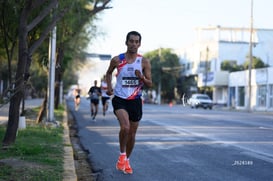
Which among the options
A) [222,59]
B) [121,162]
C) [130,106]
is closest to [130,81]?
[130,106]

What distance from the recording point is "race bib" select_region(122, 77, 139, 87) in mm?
7199

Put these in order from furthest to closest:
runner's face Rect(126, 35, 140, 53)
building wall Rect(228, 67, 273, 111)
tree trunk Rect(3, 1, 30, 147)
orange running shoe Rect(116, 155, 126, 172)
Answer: building wall Rect(228, 67, 273, 111), tree trunk Rect(3, 1, 30, 147), orange running shoe Rect(116, 155, 126, 172), runner's face Rect(126, 35, 140, 53)

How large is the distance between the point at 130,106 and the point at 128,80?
0.39 meters

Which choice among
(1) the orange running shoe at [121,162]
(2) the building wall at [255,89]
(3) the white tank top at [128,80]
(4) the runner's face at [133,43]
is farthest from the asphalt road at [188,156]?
(2) the building wall at [255,89]

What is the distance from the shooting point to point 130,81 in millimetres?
7215

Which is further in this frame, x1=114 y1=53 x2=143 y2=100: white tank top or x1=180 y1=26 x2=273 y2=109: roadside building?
x1=180 y1=26 x2=273 y2=109: roadside building

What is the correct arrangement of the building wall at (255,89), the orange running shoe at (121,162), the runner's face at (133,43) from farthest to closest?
1. the building wall at (255,89)
2. the orange running shoe at (121,162)
3. the runner's face at (133,43)

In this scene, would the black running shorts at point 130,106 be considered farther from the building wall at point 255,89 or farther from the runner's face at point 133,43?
the building wall at point 255,89

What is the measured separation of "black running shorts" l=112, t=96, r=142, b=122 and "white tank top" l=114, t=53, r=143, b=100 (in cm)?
6

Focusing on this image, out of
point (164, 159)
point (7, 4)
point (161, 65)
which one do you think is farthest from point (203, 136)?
point (161, 65)

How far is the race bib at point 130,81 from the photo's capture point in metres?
7.20

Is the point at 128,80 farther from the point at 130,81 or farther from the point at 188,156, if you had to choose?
the point at 188,156

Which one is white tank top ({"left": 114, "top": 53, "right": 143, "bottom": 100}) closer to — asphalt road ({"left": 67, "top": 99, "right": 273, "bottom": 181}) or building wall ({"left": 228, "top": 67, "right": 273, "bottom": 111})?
asphalt road ({"left": 67, "top": 99, "right": 273, "bottom": 181})

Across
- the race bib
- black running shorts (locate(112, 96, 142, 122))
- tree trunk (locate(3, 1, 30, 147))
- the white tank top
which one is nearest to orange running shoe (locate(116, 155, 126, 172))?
black running shorts (locate(112, 96, 142, 122))
